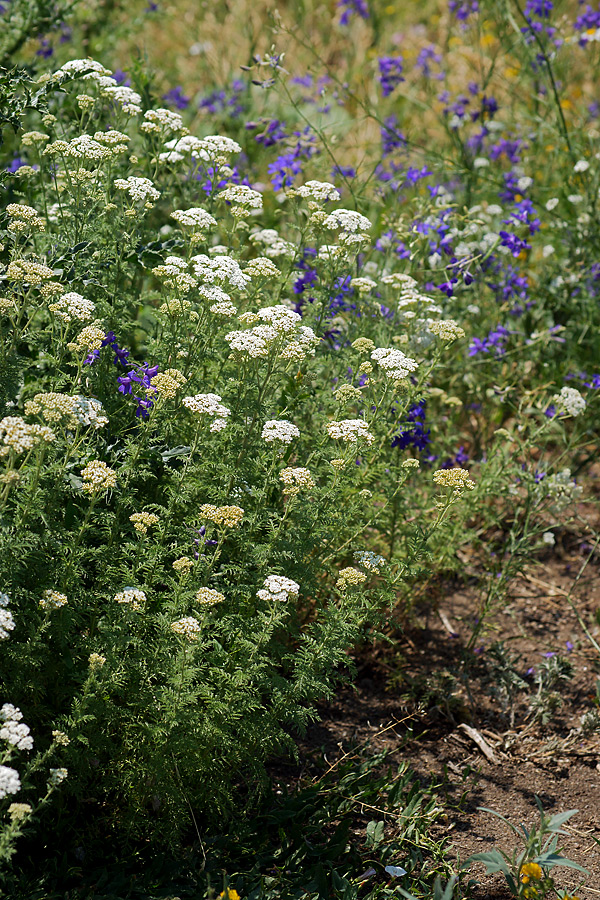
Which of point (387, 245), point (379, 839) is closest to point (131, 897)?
point (379, 839)

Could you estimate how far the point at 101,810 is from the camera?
2.90 meters

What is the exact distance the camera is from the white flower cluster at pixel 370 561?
2896 millimetres

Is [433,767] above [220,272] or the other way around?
the other way around

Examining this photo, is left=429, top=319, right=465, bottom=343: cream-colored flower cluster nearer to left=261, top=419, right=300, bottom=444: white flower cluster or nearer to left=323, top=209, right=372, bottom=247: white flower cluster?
left=323, top=209, right=372, bottom=247: white flower cluster

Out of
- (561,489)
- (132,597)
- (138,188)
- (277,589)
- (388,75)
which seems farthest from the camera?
(388,75)

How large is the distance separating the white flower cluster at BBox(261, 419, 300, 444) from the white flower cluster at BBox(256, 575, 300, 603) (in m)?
0.43

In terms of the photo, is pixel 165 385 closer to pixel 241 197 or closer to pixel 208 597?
pixel 208 597

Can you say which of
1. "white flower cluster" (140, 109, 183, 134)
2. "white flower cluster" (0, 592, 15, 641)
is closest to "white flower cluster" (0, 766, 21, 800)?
"white flower cluster" (0, 592, 15, 641)

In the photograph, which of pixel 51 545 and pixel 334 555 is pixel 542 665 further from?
pixel 51 545

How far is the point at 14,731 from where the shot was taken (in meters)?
2.16

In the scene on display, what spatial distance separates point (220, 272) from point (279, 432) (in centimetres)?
63

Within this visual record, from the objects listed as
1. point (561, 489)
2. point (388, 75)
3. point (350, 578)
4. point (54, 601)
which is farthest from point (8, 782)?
point (388, 75)

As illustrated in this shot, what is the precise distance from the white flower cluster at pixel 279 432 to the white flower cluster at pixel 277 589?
427 mm

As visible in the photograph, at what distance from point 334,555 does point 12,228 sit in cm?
154
